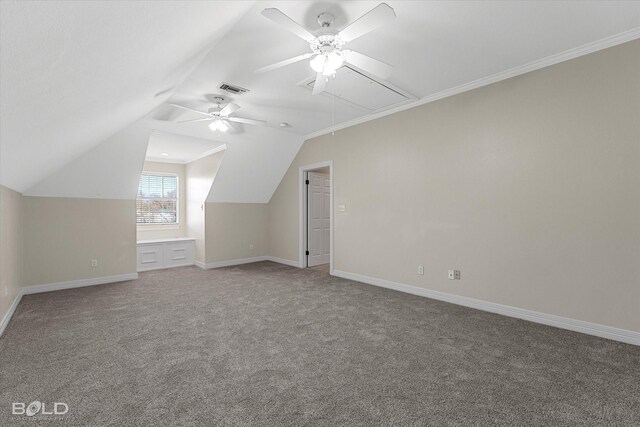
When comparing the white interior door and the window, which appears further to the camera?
the window

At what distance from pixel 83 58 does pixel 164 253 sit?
17.8 ft

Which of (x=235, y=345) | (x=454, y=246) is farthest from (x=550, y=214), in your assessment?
(x=235, y=345)

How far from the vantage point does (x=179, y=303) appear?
3.77 meters

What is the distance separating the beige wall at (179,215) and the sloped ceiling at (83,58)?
4.30 metres

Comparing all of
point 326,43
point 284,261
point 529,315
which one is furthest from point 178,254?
point 529,315

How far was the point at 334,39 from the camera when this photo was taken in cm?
219

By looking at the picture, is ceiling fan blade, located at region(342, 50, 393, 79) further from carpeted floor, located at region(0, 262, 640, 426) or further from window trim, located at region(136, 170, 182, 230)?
window trim, located at region(136, 170, 182, 230)

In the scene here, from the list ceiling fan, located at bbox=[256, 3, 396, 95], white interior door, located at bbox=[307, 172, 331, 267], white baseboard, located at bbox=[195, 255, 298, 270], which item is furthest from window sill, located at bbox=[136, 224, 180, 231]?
ceiling fan, located at bbox=[256, 3, 396, 95]

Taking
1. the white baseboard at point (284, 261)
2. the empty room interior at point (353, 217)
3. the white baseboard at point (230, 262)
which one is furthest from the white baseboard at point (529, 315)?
Result: the white baseboard at point (230, 262)

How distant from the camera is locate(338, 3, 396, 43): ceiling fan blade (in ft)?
5.71

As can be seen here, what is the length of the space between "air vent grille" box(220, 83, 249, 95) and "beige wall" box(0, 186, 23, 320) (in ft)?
8.16

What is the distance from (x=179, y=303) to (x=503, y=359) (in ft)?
11.9

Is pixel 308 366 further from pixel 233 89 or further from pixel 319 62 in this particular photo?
pixel 233 89

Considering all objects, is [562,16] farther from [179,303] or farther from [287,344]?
[179,303]
